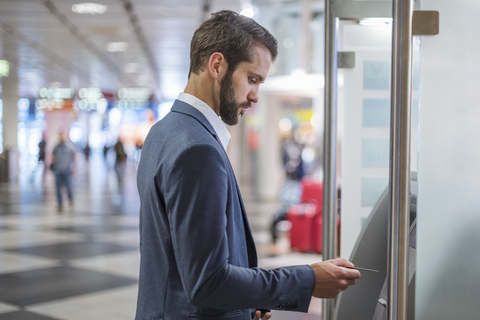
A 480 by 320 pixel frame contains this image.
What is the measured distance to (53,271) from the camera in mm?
6672

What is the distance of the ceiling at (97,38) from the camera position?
364 inches

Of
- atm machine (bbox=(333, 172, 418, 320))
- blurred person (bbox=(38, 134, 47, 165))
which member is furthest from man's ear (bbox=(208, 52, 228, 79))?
blurred person (bbox=(38, 134, 47, 165))

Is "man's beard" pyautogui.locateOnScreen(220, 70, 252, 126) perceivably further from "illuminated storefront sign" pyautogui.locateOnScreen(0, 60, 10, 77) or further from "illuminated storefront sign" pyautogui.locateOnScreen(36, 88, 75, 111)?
"illuminated storefront sign" pyautogui.locateOnScreen(36, 88, 75, 111)

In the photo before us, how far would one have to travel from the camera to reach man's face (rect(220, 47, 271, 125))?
1586 millimetres

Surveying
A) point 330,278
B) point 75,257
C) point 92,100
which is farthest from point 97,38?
point 92,100

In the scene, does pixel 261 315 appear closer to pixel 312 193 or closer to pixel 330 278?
pixel 330 278

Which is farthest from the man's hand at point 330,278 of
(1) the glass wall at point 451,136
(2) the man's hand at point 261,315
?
(1) the glass wall at point 451,136

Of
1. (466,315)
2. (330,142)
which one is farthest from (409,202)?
(330,142)

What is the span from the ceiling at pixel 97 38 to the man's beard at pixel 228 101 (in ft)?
24.8

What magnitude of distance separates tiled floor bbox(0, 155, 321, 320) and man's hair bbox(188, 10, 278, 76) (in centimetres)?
327

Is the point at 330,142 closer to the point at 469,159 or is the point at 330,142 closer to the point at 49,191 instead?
the point at 469,159

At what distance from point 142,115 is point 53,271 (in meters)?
30.1

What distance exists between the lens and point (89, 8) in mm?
9242

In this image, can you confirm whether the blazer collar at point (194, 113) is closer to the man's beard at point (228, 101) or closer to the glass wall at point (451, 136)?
the man's beard at point (228, 101)
